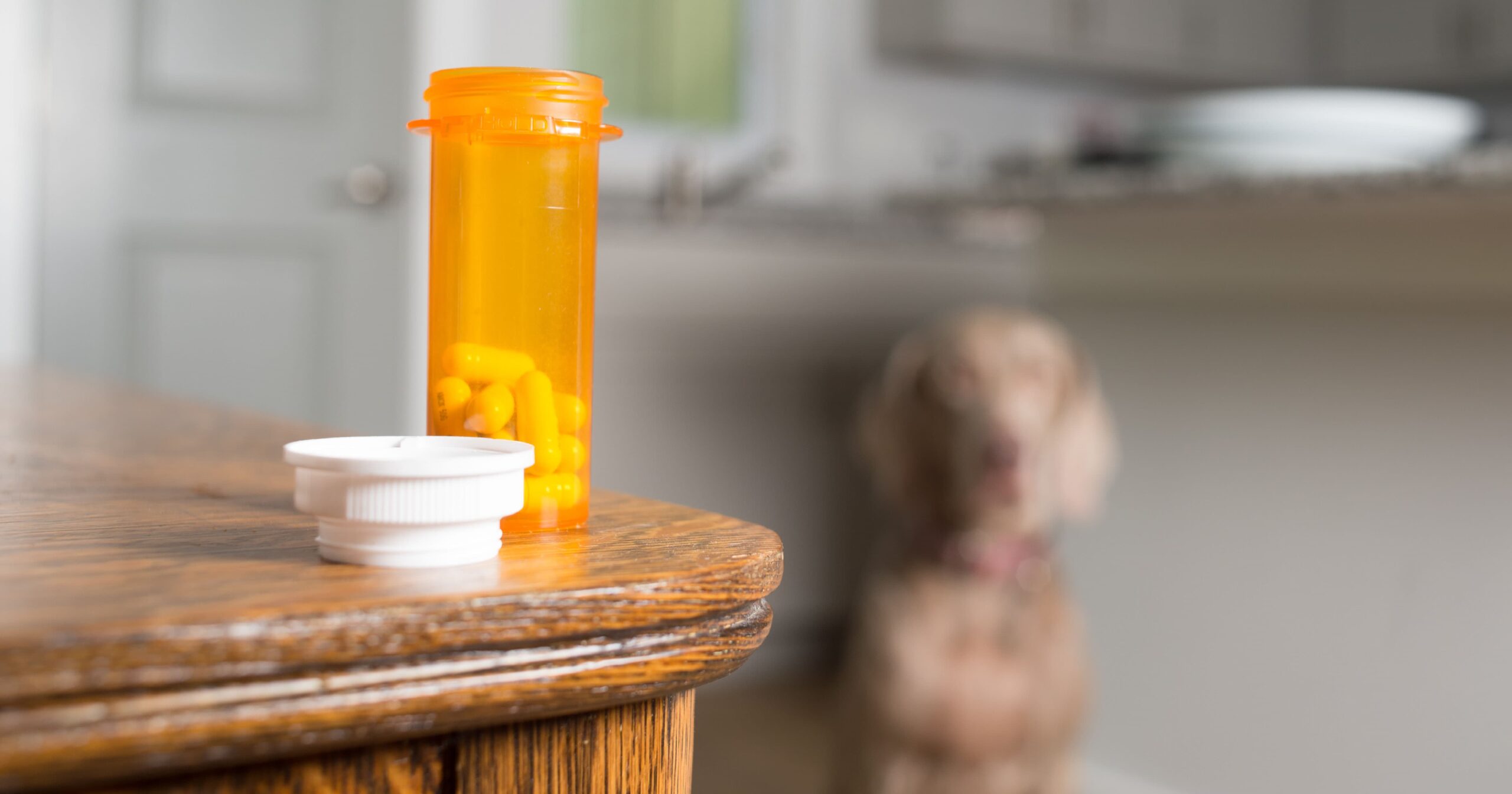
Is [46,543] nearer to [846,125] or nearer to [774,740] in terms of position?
[774,740]

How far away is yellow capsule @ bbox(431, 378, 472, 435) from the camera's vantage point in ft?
1.46

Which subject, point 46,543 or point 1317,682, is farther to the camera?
point 1317,682

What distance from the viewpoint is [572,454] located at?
0.44 metres

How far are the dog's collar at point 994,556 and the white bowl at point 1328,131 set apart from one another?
56 cm

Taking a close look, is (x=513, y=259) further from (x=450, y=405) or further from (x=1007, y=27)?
(x=1007, y=27)

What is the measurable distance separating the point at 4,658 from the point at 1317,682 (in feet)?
6.27

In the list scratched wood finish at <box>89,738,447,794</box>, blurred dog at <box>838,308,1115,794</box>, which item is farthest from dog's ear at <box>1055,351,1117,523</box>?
scratched wood finish at <box>89,738,447,794</box>

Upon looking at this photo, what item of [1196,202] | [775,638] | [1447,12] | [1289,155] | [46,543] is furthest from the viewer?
[1447,12]

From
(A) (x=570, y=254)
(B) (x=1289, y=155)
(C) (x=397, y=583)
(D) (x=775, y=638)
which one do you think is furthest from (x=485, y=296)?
(D) (x=775, y=638)

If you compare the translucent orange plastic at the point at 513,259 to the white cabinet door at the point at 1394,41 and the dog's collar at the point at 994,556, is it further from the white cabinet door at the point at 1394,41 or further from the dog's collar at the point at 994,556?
the white cabinet door at the point at 1394,41

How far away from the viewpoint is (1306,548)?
1.88 meters

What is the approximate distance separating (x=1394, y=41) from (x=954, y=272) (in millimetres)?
1432

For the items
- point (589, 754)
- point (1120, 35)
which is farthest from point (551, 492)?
point (1120, 35)

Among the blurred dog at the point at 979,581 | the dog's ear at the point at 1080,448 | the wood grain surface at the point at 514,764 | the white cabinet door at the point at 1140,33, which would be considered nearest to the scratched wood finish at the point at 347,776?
the wood grain surface at the point at 514,764
